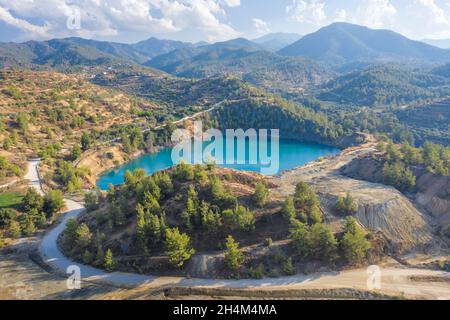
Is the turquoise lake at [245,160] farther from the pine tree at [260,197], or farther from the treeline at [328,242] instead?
the treeline at [328,242]

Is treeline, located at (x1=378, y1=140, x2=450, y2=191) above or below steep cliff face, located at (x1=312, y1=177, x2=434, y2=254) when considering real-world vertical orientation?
above

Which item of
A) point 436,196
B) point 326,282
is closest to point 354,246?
point 326,282

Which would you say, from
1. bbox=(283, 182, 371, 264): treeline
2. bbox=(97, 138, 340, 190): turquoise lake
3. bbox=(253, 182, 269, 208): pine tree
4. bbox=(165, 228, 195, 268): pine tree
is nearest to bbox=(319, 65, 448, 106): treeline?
bbox=(97, 138, 340, 190): turquoise lake

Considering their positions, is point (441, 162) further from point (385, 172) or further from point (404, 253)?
point (404, 253)

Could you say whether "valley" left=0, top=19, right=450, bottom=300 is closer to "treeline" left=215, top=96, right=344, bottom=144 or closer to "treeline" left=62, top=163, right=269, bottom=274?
"treeline" left=62, top=163, right=269, bottom=274

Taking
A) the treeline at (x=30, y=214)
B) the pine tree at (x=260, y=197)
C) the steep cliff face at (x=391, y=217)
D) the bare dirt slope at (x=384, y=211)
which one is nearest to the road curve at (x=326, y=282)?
the steep cliff face at (x=391, y=217)

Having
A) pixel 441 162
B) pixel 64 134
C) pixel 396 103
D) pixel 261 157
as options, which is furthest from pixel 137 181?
pixel 396 103
